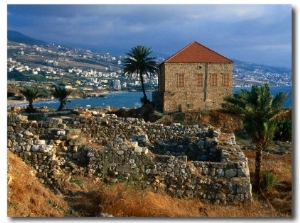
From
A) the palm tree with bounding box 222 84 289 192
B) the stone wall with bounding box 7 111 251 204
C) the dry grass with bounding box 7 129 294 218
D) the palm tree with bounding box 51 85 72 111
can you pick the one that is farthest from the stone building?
the dry grass with bounding box 7 129 294 218

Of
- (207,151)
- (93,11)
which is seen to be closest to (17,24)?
(93,11)

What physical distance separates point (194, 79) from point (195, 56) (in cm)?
140

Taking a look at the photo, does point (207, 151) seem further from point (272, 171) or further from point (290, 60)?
point (290, 60)

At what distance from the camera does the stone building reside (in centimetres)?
2517

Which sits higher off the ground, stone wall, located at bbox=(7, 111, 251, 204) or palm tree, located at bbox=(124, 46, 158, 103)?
palm tree, located at bbox=(124, 46, 158, 103)

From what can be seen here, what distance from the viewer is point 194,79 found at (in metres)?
25.6

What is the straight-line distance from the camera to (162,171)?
303 inches

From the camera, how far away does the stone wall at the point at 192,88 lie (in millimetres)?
25266

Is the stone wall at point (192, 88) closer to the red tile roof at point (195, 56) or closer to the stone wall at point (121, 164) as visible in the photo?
the red tile roof at point (195, 56)

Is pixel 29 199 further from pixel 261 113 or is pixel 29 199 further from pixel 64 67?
pixel 64 67

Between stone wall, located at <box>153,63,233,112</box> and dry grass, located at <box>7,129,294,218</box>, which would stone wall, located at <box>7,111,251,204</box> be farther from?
stone wall, located at <box>153,63,233,112</box>

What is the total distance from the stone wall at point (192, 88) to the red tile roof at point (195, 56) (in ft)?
0.79

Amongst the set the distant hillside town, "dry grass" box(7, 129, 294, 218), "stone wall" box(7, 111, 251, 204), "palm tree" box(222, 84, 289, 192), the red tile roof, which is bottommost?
"dry grass" box(7, 129, 294, 218)

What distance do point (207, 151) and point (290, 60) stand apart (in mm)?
3041
